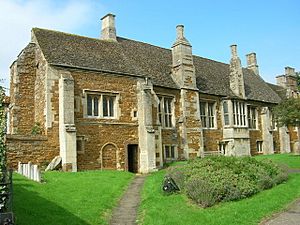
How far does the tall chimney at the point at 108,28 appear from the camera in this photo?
32.8m

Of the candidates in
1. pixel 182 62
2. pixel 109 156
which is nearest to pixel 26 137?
pixel 109 156

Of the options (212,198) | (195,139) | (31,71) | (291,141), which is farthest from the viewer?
(291,141)

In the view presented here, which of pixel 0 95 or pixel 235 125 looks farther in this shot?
pixel 235 125

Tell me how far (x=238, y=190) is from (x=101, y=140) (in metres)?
12.9

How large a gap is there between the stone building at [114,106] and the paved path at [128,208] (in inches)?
244

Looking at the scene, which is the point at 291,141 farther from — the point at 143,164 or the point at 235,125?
the point at 143,164

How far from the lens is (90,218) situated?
42.6ft

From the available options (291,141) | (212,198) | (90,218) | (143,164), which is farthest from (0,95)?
(291,141)

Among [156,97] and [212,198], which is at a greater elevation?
[156,97]

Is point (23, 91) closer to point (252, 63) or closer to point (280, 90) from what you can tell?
point (252, 63)

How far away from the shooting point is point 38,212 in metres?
12.5

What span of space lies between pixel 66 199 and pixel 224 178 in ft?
22.3

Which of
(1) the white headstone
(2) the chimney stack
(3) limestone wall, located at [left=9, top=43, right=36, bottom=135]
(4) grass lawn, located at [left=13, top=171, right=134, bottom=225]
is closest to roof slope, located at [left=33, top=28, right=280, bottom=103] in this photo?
(3) limestone wall, located at [left=9, top=43, right=36, bottom=135]

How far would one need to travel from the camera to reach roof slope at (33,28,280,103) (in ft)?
87.0
